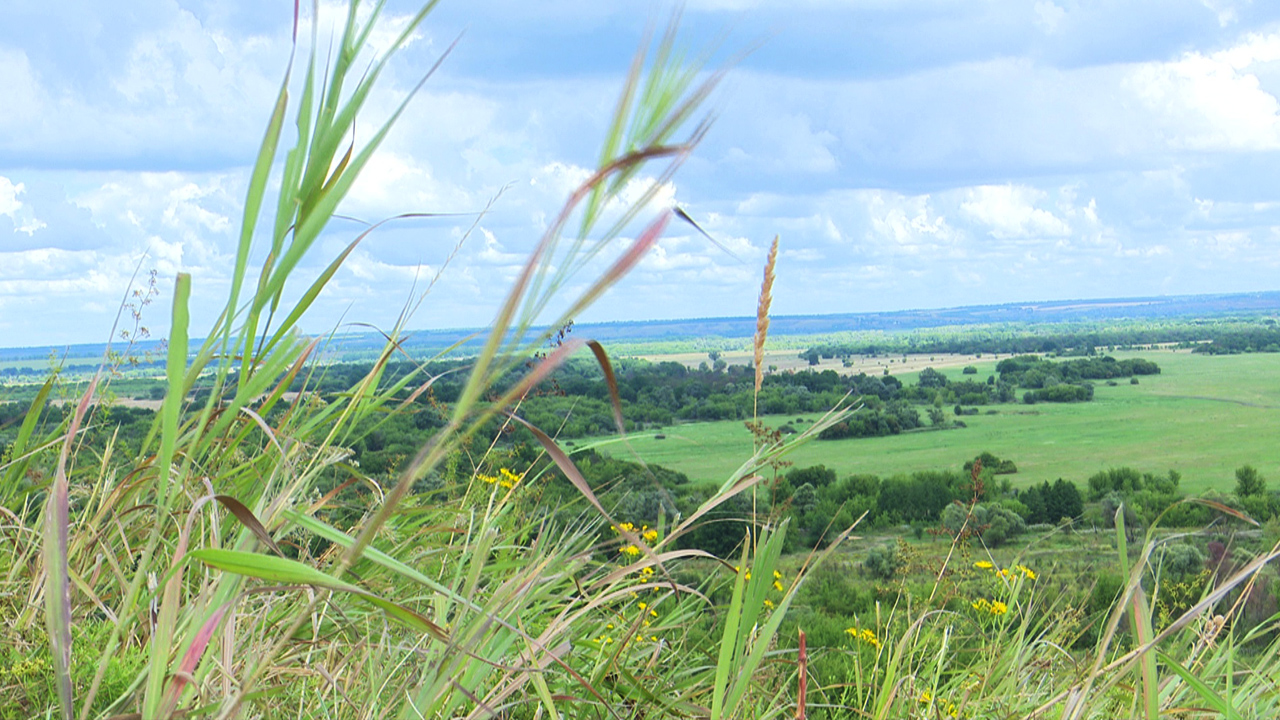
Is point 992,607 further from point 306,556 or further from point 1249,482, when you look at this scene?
point 1249,482

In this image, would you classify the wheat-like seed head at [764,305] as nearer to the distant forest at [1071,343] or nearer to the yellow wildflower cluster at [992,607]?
the yellow wildflower cluster at [992,607]

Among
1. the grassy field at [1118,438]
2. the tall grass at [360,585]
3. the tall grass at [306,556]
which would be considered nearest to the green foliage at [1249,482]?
the grassy field at [1118,438]

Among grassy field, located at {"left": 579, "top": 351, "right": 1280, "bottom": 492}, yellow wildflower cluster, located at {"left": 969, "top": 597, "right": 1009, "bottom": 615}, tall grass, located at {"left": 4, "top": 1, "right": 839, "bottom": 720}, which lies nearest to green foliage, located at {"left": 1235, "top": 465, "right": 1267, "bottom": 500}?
grassy field, located at {"left": 579, "top": 351, "right": 1280, "bottom": 492}

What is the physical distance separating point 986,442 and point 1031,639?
848 inches

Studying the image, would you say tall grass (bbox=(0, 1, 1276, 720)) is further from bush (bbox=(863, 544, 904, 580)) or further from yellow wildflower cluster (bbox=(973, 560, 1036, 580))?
bush (bbox=(863, 544, 904, 580))

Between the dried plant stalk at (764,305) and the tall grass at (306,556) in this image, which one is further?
the dried plant stalk at (764,305)

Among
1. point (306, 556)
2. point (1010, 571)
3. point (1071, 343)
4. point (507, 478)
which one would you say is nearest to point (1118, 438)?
point (1071, 343)

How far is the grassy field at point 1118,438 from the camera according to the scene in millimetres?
17594

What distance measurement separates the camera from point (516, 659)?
154cm

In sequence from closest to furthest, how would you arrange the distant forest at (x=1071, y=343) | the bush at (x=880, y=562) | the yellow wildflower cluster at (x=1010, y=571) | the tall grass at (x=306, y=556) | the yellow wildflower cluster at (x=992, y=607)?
the tall grass at (x=306, y=556) < the yellow wildflower cluster at (x=1010, y=571) < the yellow wildflower cluster at (x=992, y=607) < the bush at (x=880, y=562) < the distant forest at (x=1071, y=343)

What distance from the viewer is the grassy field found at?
17594 mm

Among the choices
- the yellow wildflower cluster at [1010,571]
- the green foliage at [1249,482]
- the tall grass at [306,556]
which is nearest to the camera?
the tall grass at [306,556]

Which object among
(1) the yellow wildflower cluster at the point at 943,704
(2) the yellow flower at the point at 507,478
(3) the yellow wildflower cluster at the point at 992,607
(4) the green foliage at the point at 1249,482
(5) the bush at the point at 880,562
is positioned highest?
(2) the yellow flower at the point at 507,478

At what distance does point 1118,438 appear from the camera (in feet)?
73.9
